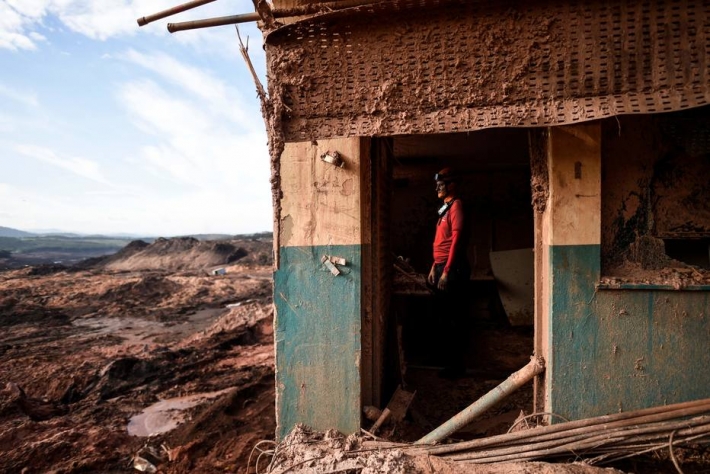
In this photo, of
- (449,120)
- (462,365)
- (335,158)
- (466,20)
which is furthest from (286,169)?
(462,365)

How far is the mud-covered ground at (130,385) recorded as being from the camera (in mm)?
3729

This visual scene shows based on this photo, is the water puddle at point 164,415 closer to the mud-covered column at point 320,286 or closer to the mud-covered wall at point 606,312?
the mud-covered column at point 320,286

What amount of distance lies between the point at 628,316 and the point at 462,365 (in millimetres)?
2417

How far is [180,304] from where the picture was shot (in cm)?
1226

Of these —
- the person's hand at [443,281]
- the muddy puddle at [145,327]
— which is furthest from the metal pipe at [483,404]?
the muddy puddle at [145,327]

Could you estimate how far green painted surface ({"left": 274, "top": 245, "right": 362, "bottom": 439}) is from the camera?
318 centimetres

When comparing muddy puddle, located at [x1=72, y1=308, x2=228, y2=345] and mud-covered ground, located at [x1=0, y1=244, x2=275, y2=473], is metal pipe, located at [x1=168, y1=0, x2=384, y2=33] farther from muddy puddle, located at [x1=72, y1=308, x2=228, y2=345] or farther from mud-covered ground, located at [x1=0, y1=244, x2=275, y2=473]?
muddy puddle, located at [x1=72, y1=308, x2=228, y2=345]

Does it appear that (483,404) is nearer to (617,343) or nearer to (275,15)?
(617,343)

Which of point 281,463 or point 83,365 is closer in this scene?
point 281,463

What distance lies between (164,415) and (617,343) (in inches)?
190

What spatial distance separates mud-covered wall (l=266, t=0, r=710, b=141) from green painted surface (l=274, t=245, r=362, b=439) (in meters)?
1.10

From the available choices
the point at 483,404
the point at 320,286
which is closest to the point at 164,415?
the point at 320,286

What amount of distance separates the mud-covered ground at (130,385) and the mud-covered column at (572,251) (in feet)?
9.18

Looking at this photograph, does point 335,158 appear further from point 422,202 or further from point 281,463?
point 422,202
